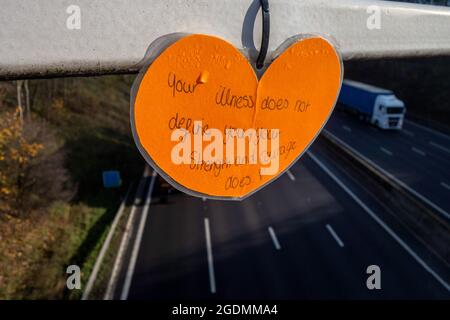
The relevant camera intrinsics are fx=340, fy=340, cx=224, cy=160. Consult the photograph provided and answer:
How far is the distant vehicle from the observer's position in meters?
22.6

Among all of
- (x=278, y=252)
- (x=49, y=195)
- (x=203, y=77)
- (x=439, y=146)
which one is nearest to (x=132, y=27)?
(x=203, y=77)

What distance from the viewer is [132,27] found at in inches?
48.1

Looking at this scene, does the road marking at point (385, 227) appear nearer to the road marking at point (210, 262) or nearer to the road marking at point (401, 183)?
the road marking at point (401, 183)

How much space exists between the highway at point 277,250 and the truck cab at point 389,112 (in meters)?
9.39

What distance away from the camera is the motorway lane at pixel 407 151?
14.7 meters

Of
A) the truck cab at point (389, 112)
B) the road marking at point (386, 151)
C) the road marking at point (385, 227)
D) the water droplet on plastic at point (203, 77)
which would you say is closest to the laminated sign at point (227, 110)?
the water droplet on plastic at point (203, 77)

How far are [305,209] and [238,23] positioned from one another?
13.4 m

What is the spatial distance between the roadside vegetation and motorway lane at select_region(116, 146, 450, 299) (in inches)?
91.9

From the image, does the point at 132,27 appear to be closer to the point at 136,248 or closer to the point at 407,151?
the point at 136,248

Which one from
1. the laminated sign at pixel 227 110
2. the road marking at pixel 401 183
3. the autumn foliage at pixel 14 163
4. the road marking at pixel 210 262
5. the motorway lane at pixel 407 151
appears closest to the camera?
the laminated sign at pixel 227 110

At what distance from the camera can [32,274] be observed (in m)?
10.5

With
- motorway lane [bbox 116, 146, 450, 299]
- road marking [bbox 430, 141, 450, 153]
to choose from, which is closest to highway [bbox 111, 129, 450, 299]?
motorway lane [bbox 116, 146, 450, 299]

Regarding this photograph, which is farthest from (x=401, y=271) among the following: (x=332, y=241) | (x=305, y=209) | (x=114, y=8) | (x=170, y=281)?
(x=114, y=8)

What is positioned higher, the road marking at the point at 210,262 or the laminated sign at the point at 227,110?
the laminated sign at the point at 227,110
